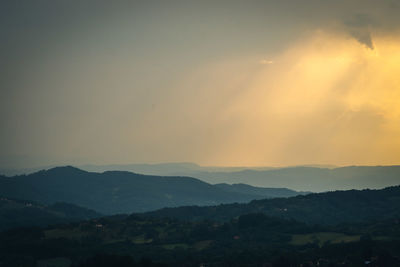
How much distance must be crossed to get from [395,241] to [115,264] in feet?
279

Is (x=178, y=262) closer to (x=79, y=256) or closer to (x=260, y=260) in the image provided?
(x=260, y=260)

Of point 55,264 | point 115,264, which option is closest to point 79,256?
point 55,264

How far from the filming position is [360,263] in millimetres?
152750

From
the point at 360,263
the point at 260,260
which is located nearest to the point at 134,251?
the point at 260,260

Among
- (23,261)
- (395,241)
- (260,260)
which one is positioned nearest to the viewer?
(260,260)

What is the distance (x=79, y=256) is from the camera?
193 meters

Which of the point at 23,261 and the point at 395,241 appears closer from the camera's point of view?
the point at 395,241

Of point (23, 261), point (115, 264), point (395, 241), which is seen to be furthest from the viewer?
point (23, 261)

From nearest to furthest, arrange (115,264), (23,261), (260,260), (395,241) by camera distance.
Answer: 1. (115,264)
2. (260,260)
3. (395,241)
4. (23,261)

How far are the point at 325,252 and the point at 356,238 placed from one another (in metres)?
27.2

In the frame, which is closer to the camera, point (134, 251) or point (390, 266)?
point (390, 266)

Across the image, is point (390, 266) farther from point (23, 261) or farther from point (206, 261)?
point (23, 261)

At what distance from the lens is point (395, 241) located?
17675cm

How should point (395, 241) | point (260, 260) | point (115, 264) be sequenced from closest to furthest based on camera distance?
point (115, 264) < point (260, 260) < point (395, 241)
